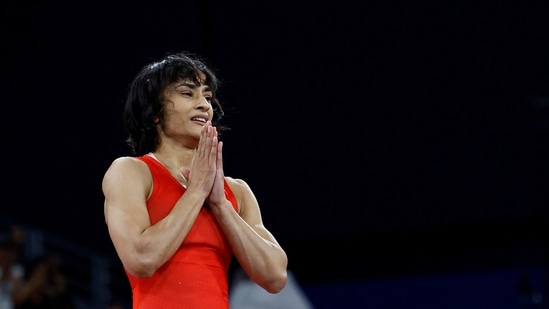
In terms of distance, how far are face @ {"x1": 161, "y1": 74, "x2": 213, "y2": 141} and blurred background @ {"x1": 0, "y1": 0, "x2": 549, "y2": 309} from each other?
13.7ft

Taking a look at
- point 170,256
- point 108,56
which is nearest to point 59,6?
point 108,56

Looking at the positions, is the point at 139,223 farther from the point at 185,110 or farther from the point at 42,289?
the point at 42,289

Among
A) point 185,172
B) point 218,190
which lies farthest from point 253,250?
point 185,172

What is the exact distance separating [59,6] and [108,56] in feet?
2.15

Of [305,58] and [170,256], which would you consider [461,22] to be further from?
[170,256]

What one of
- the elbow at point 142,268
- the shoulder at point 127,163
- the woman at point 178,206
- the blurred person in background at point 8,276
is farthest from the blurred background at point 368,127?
the elbow at point 142,268

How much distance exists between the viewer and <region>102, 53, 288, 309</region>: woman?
2.18 metres

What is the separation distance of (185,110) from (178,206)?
0.31 meters

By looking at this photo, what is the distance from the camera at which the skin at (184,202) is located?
2.15 m

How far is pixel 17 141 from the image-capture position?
7551 mm

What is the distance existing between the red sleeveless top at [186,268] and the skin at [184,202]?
36 mm

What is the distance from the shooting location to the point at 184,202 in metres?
2.21

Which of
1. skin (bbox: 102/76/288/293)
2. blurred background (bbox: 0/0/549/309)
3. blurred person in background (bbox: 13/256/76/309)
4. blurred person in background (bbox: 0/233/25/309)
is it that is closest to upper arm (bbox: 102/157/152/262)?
skin (bbox: 102/76/288/293)

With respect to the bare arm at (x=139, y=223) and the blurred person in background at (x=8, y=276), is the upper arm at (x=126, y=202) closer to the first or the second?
the bare arm at (x=139, y=223)
